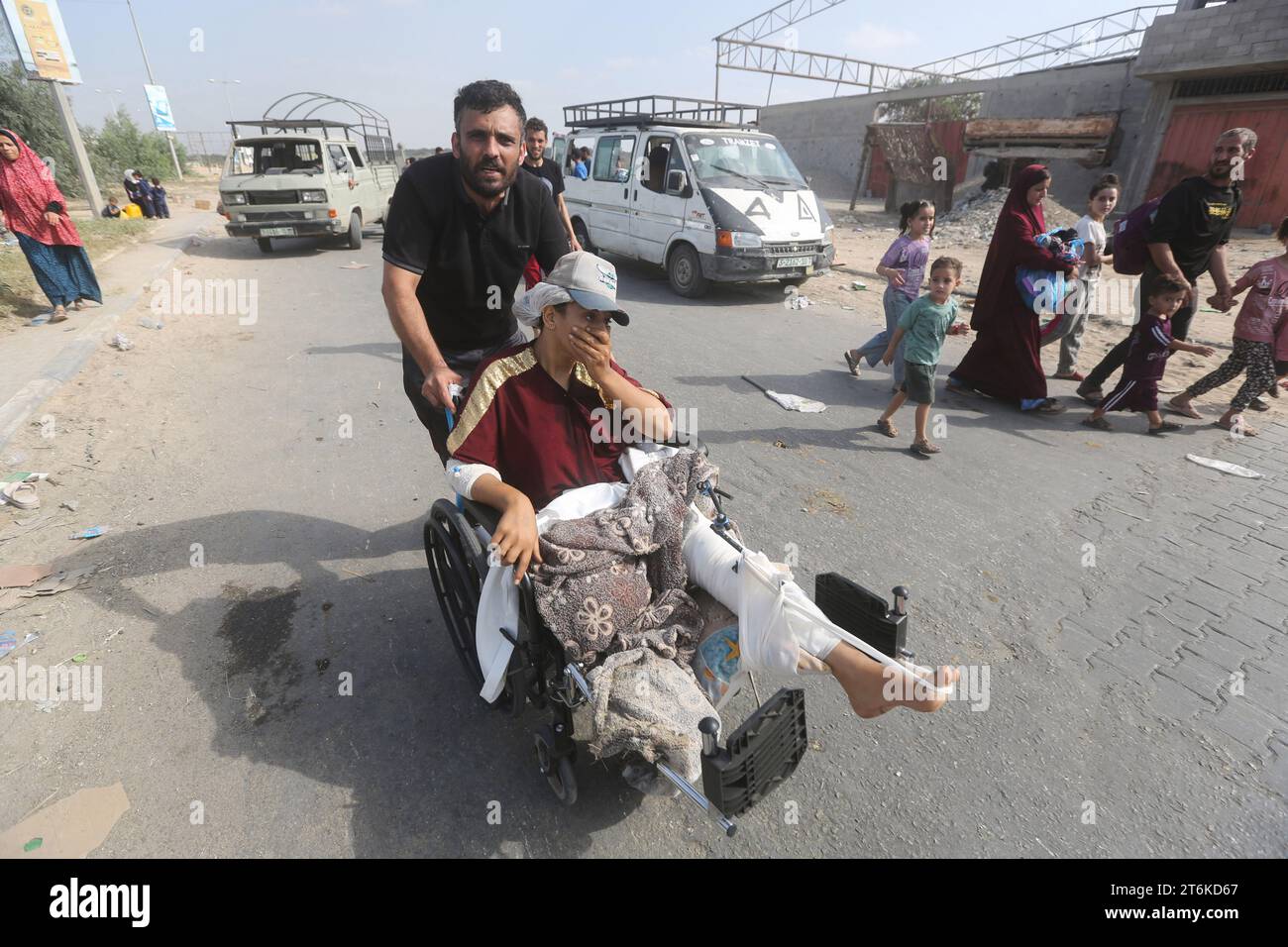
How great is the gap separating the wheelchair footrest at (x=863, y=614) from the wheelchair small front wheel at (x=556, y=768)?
3.10ft

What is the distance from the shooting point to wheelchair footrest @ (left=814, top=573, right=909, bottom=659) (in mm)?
1757

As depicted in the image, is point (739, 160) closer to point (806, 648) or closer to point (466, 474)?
point (466, 474)

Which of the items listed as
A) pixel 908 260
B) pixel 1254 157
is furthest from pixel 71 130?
pixel 1254 157

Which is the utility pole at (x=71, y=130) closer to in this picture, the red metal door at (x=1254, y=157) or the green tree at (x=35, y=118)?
the green tree at (x=35, y=118)

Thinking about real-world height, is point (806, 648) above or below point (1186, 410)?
above

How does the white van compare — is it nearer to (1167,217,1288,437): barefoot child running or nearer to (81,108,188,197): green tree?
(1167,217,1288,437): barefoot child running

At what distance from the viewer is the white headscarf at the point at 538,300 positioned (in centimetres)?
199

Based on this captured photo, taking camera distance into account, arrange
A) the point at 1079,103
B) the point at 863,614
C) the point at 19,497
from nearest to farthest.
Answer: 1. the point at 863,614
2. the point at 19,497
3. the point at 1079,103

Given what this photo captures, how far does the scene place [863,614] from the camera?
1840 mm

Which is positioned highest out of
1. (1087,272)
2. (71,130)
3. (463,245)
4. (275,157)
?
(71,130)

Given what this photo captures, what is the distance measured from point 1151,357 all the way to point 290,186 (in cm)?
1235

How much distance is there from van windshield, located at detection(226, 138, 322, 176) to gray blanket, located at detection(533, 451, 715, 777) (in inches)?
478

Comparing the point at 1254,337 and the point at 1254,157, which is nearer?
the point at 1254,337
